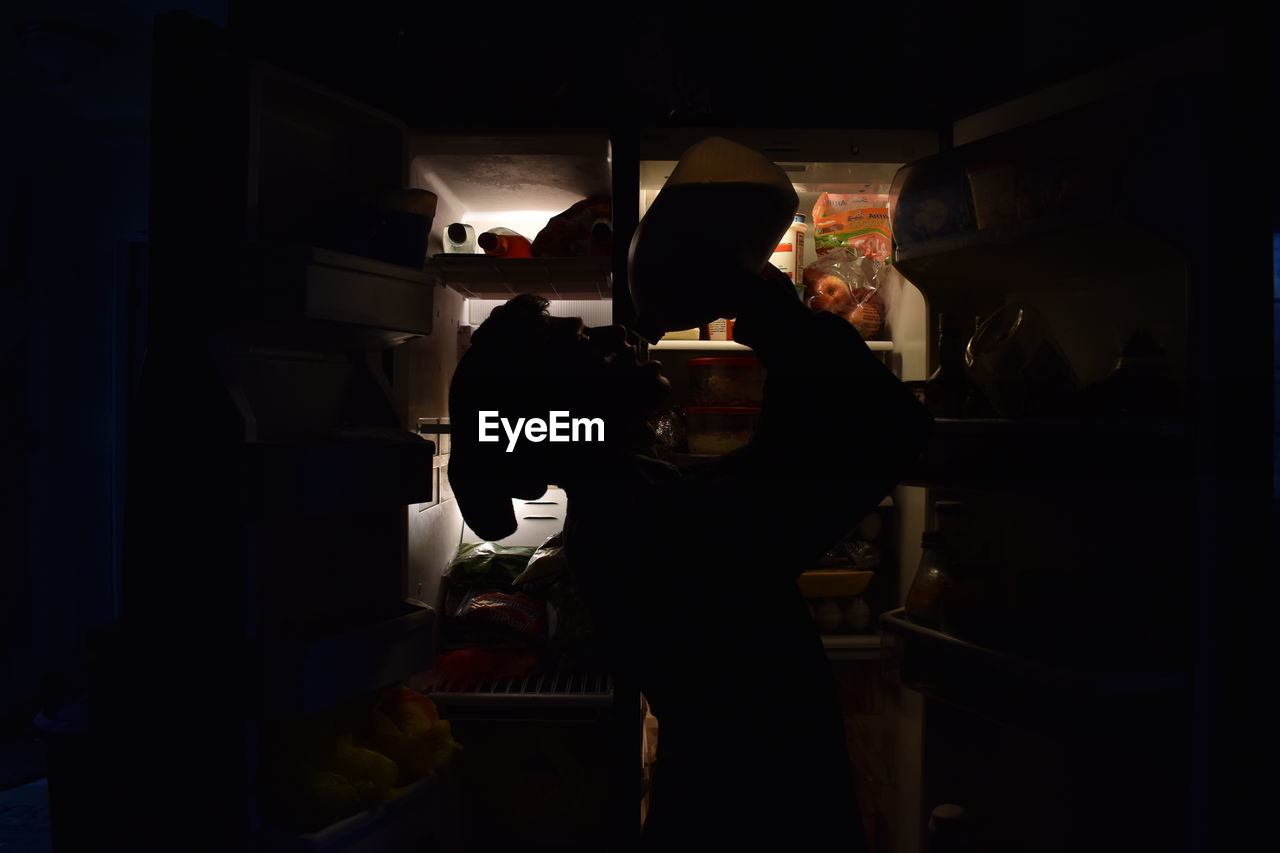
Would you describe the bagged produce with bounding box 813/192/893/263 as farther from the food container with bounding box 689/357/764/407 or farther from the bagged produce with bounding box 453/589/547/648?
the bagged produce with bounding box 453/589/547/648

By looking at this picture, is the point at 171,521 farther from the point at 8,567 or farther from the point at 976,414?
the point at 8,567

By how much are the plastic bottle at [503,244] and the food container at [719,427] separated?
554 mm

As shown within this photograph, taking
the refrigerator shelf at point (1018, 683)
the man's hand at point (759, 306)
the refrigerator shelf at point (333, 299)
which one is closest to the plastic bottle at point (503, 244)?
the refrigerator shelf at point (333, 299)

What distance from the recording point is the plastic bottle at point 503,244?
1.53 m

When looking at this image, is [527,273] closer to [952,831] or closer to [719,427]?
[719,427]

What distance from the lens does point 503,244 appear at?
1.55m

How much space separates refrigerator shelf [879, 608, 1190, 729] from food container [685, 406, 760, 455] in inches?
18.9

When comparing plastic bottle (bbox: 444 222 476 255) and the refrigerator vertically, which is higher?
plastic bottle (bbox: 444 222 476 255)

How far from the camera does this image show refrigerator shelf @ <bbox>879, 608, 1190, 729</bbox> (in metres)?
1.05

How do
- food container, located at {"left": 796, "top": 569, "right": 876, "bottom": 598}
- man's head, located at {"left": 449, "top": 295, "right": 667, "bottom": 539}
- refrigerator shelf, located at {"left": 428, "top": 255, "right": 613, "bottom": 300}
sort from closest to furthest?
man's head, located at {"left": 449, "top": 295, "right": 667, "bottom": 539} < refrigerator shelf, located at {"left": 428, "top": 255, "right": 613, "bottom": 300} < food container, located at {"left": 796, "top": 569, "right": 876, "bottom": 598}

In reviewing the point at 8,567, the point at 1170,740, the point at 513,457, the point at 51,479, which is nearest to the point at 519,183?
the point at 513,457

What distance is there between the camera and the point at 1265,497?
1012 mm

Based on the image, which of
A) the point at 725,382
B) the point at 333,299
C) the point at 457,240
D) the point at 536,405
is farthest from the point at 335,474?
the point at 725,382

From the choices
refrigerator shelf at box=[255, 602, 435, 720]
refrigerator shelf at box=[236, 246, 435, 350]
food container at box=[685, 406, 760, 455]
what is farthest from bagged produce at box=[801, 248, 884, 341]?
refrigerator shelf at box=[255, 602, 435, 720]
